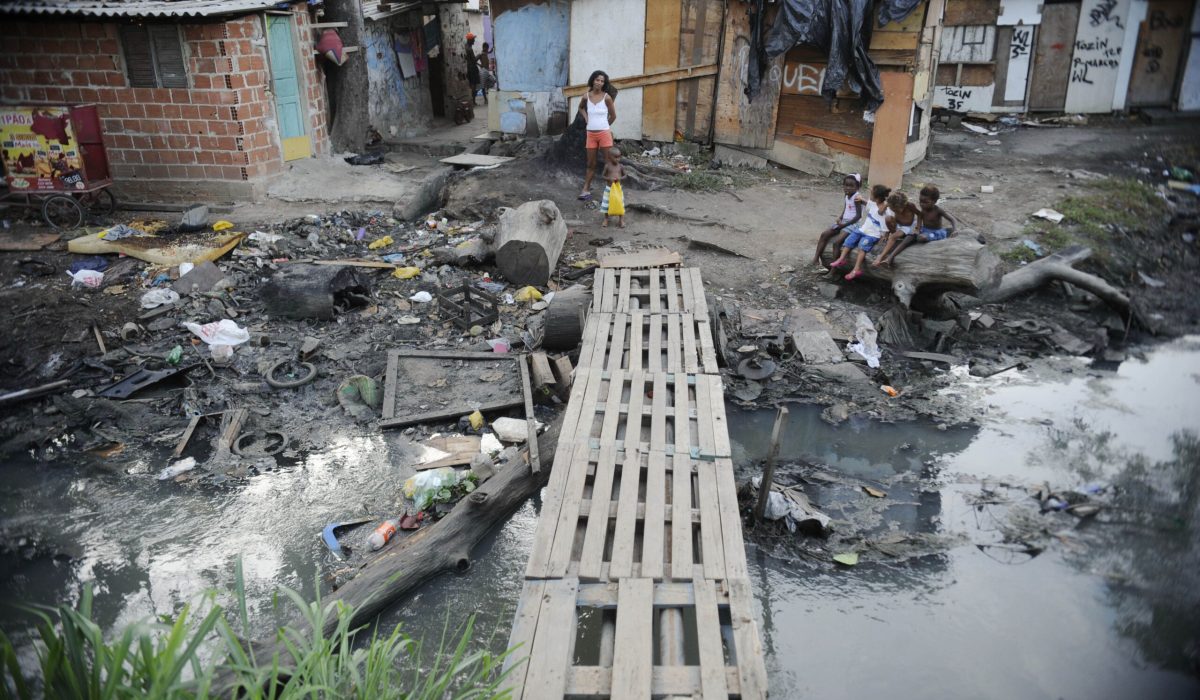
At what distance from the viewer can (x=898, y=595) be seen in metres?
4.09

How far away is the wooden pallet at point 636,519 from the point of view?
3.31 meters

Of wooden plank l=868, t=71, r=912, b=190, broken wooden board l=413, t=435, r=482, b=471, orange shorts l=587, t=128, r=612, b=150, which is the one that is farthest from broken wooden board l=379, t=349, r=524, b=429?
wooden plank l=868, t=71, r=912, b=190

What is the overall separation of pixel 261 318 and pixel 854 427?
16.9ft

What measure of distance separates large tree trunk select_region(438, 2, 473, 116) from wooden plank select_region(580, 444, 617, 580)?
43.6ft

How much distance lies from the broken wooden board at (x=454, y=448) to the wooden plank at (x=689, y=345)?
5.06 ft

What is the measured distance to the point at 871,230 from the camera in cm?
698

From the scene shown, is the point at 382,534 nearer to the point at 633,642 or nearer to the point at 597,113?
the point at 633,642

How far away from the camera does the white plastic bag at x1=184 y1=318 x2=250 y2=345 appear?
20.7 ft

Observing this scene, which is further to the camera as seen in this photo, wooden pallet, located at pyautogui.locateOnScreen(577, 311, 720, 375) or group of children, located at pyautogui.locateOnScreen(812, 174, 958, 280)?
group of children, located at pyautogui.locateOnScreen(812, 174, 958, 280)

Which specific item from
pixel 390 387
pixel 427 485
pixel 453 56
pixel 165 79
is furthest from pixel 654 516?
pixel 453 56

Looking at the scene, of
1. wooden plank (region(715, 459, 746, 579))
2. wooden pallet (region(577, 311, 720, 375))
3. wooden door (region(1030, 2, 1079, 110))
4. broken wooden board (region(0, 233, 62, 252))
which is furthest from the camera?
wooden door (region(1030, 2, 1079, 110))

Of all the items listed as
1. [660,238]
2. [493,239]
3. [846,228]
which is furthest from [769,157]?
[493,239]

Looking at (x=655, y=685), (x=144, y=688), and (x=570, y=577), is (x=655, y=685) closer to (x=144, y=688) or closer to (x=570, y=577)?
(x=570, y=577)

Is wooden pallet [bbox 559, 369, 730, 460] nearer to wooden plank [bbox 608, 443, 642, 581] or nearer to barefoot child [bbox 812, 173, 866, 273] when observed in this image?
wooden plank [bbox 608, 443, 642, 581]
